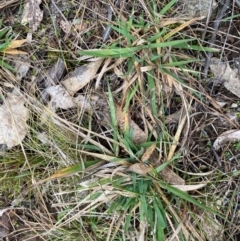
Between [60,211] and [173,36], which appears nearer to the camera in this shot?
[173,36]

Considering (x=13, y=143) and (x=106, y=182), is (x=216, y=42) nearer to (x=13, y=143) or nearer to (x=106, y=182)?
(x=106, y=182)

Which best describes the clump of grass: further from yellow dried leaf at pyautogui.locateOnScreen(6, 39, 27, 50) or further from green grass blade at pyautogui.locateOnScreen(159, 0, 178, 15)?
yellow dried leaf at pyautogui.locateOnScreen(6, 39, 27, 50)

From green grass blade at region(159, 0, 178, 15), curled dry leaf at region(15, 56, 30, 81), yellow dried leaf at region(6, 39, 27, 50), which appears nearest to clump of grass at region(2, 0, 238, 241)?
green grass blade at region(159, 0, 178, 15)

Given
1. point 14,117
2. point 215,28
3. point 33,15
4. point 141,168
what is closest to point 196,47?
point 215,28

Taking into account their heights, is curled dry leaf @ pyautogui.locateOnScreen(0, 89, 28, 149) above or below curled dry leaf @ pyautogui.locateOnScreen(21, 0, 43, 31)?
below

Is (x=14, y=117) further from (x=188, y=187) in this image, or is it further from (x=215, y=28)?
(x=215, y=28)

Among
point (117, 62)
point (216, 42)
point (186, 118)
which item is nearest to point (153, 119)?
point (186, 118)
